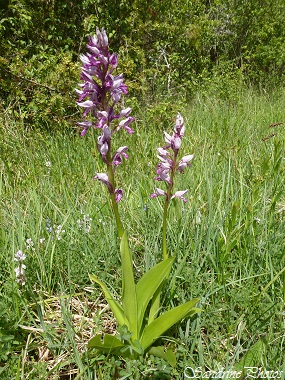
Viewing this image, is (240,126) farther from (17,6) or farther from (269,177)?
(17,6)

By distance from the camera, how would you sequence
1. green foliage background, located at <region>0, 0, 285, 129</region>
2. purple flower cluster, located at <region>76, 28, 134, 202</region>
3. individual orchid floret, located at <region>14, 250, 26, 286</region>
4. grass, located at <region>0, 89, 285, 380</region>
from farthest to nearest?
1. green foliage background, located at <region>0, 0, 285, 129</region>
2. individual orchid floret, located at <region>14, 250, 26, 286</region>
3. grass, located at <region>0, 89, 285, 380</region>
4. purple flower cluster, located at <region>76, 28, 134, 202</region>

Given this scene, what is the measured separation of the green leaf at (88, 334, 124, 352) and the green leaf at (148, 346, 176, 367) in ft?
0.42

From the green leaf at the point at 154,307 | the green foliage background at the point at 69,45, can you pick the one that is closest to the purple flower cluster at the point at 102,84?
the green leaf at the point at 154,307

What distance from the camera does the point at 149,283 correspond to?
1244 mm

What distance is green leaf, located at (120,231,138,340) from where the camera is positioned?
1194 millimetres

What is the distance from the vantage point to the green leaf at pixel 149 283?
121 cm

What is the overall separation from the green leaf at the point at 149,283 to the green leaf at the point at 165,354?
98mm

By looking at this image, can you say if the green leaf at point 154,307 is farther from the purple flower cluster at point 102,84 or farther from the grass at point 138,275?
the purple flower cluster at point 102,84

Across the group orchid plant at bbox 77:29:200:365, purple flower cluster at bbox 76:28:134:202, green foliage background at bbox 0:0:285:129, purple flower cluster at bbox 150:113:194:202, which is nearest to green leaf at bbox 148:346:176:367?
orchid plant at bbox 77:29:200:365

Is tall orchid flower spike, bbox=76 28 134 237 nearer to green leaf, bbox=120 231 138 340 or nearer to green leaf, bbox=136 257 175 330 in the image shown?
green leaf, bbox=120 231 138 340

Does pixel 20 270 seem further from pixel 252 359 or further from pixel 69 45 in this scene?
pixel 69 45

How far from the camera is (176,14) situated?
5.66m

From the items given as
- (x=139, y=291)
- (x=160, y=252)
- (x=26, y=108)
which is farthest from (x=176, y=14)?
(x=139, y=291)

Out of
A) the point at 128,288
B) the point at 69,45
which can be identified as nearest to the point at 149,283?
the point at 128,288
